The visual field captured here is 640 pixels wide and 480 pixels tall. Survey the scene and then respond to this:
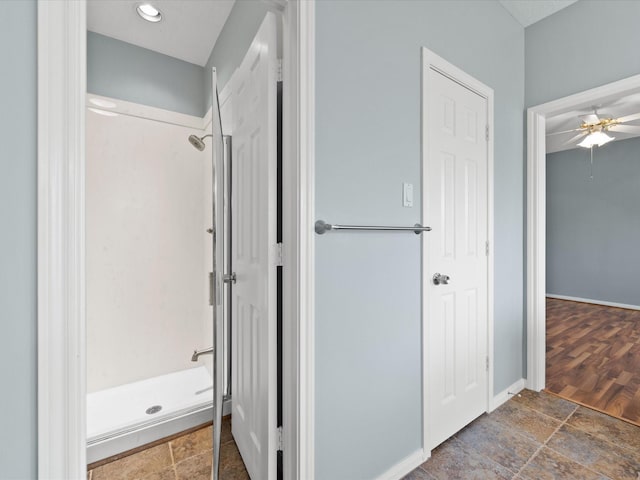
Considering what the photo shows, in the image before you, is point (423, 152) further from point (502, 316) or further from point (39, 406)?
point (39, 406)

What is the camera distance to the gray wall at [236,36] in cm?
164

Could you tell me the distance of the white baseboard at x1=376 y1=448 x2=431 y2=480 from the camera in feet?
4.69

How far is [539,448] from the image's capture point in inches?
65.6

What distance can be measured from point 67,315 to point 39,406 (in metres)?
0.20

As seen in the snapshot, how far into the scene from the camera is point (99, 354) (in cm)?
229

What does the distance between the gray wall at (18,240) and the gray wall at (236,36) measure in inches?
44.2

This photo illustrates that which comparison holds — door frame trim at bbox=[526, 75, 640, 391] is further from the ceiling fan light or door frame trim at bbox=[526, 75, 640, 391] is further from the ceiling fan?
the ceiling fan light

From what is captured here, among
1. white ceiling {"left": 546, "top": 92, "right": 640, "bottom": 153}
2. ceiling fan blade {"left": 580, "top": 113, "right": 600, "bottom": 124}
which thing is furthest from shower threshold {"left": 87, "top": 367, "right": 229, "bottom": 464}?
ceiling fan blade {"left": 580, "top": 113, "right": 600, "bottom": 124}

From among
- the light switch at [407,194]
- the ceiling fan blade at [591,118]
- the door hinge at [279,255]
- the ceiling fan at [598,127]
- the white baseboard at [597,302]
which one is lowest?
the white baseboard at [597,302]

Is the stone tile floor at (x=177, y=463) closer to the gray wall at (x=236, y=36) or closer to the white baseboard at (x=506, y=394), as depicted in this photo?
the white baseboard at (x=506, y=394)

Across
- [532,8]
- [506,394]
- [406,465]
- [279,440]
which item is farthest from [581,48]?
[279,440]

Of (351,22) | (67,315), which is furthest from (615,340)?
(67,315)

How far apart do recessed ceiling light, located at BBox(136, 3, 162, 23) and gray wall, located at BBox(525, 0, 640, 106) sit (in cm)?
269

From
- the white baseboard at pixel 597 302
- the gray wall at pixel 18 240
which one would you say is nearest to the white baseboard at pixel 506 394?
the gray wall at pixel 18 240
